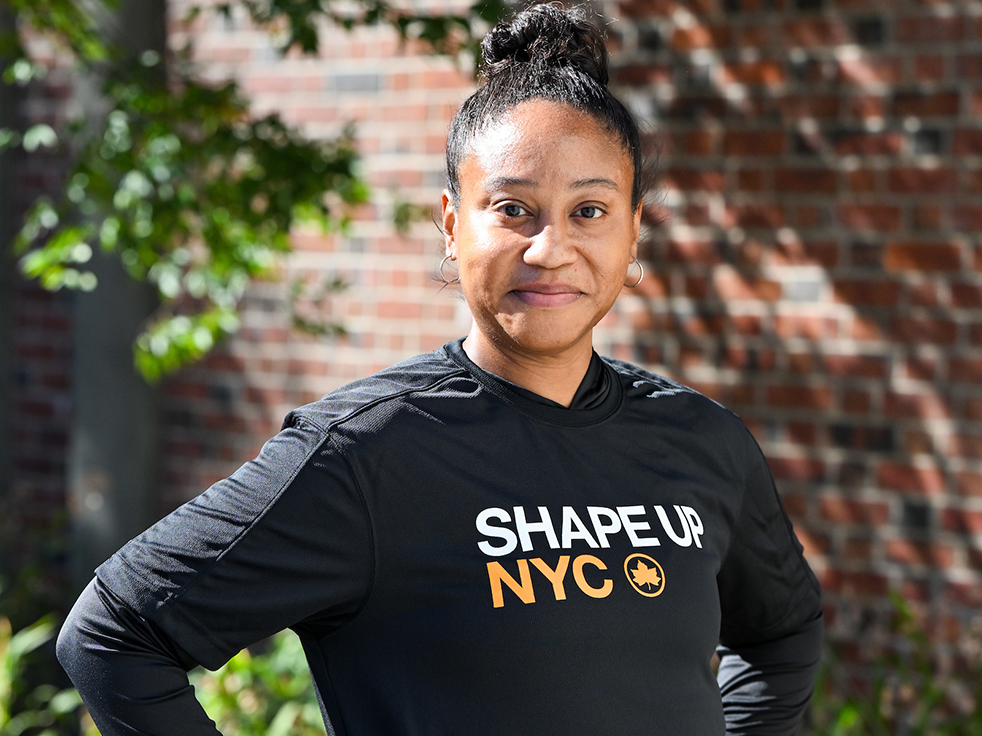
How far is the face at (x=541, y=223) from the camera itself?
1.47 metres

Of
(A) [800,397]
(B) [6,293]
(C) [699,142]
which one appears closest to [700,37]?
(C) [699,142]

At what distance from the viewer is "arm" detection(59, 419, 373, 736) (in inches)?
53.7

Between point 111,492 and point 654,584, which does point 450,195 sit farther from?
point 111,492

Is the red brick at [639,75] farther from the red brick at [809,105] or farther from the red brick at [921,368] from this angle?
the red brick at [921,368]

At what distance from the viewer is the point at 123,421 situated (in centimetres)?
375

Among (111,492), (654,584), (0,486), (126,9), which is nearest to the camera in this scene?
(654,584)

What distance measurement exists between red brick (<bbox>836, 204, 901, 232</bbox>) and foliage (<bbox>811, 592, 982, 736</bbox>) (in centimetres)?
109

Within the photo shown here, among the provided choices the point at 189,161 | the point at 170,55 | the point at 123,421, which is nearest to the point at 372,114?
the point at 170,55

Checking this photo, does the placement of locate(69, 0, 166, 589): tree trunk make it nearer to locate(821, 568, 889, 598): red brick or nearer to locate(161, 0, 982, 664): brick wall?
locate(161, 0, 982, 664): brick wall

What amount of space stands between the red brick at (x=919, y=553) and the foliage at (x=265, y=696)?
180 cm

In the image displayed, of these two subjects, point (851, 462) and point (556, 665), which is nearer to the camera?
point (556, 665)

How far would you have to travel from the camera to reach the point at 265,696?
3.43 m

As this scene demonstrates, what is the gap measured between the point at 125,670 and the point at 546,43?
Answer: 1063 millimetres

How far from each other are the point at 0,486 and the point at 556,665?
365 cm
